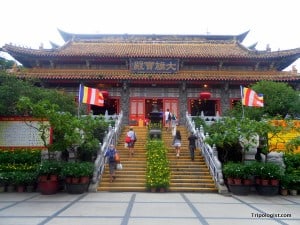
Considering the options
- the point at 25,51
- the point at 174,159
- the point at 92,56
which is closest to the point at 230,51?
the point at 92,56

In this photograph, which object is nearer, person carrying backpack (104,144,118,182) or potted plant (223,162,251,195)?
potted plant (223,162,251,195)

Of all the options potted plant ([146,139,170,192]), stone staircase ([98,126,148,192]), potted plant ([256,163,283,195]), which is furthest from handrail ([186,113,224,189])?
stone staircase ([98,126,148,192])

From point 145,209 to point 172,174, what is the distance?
5077 mm

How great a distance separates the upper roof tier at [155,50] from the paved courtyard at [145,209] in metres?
14.0

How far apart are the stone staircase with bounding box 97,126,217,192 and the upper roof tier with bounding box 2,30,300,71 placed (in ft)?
31.3

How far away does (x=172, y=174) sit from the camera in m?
13.8

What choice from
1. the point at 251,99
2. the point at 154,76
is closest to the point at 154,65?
the point at 154,76

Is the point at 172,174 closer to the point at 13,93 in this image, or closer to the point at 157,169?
the point at 157,169

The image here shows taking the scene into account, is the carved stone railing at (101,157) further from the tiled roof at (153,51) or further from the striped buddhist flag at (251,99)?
the tiled roof at (153,51)

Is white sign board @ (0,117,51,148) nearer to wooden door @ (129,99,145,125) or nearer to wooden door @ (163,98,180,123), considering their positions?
wooden door @ (129,99,145,125)

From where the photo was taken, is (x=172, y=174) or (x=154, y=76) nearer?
(x=172, y=174)

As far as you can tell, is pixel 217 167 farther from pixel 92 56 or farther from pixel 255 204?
pixel 92 56

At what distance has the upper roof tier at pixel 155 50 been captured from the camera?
23688mm

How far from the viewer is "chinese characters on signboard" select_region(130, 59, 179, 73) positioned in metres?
23.7
